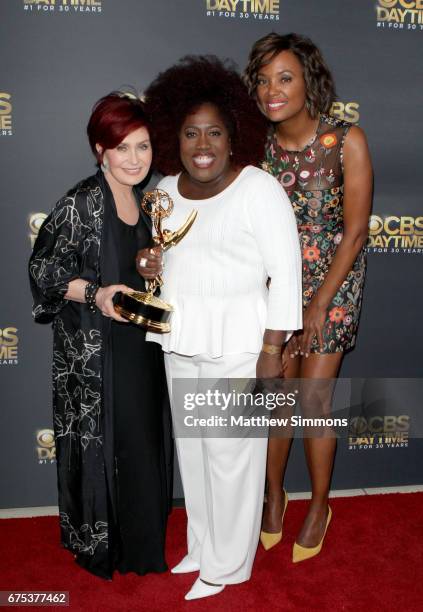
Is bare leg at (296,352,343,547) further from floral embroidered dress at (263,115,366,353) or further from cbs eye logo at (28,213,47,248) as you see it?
cbs eye logo at (28,213,47,248)

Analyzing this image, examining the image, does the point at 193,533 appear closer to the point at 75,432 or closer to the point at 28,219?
the point at 75,432

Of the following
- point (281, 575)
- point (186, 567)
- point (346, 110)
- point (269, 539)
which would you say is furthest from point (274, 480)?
point (346, 110)

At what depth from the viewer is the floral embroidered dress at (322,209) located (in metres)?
2.24

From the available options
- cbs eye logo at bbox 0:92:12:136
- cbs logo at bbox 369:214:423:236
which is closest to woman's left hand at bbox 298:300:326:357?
cbs logo at bbox 369:214:423:236

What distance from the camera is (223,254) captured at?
1.98m

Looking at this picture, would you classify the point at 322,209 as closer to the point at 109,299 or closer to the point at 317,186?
the point at 317,186

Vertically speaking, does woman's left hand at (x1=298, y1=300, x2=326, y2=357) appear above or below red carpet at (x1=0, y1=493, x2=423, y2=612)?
above

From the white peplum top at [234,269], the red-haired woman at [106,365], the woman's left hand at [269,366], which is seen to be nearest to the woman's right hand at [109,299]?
the red-haired woman at [106,365]

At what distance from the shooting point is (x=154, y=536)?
2398 millimetres

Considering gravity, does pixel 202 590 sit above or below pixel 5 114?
below

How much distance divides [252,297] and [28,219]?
117 cm

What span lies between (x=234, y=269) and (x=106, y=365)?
22.7 inches

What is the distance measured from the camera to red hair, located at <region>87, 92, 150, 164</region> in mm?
2062

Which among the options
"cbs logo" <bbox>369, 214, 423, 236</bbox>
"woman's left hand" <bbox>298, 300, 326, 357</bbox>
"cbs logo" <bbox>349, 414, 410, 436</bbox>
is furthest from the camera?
"cbs logo" <bbox>349, 414, 410, 436</bbox>
